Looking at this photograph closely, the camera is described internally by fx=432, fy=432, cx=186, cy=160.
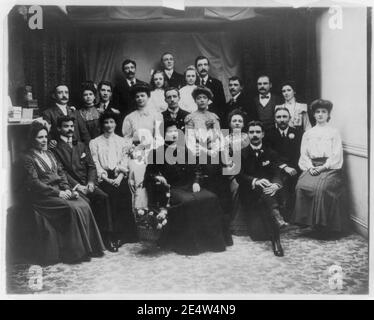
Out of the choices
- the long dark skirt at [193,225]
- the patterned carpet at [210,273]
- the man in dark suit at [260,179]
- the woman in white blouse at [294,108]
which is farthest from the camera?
the woman in white blouse at [294,108]

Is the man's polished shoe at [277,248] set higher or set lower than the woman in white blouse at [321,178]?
lower

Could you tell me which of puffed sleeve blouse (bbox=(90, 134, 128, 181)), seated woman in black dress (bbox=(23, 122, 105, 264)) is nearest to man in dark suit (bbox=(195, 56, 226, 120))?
puffed sleeve blouse (bbox=(90, 134, 128, 181))

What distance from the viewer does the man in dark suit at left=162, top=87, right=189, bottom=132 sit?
3711mm

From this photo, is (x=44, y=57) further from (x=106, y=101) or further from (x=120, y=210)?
(x=120, y=210)

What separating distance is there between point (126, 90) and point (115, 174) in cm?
73

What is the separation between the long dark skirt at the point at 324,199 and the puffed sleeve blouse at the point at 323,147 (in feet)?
0.25

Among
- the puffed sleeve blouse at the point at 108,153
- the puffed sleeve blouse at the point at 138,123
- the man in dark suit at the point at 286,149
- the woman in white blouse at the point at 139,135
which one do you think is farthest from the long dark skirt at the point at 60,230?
the man in dark suit at the point at 286,149

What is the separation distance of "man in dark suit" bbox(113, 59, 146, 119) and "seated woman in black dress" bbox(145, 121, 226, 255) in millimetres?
420

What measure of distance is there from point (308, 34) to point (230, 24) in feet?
2.22

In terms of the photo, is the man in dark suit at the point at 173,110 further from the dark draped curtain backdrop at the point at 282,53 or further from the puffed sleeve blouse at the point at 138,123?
the dark draped curtain backdrop at the point at 282,53

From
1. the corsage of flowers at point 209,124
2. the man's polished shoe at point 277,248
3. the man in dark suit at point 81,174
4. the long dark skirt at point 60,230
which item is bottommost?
the man's polished shoe at point 277,248

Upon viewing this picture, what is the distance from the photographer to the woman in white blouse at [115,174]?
3648 mm
